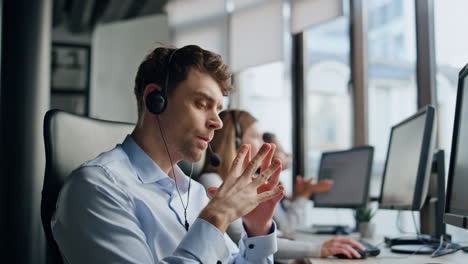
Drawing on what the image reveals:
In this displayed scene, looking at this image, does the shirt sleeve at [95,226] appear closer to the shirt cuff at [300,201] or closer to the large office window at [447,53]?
the large office window at [447,53]

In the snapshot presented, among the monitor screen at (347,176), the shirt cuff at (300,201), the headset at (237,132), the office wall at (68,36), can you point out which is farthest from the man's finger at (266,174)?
the office wall at (68,36)

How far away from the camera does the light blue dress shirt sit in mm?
992

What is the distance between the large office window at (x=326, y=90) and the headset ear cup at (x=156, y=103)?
2.18 m

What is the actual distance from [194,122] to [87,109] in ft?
17.0

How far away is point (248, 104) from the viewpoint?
4102mm

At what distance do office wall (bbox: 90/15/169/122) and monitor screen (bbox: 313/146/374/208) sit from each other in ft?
10.1

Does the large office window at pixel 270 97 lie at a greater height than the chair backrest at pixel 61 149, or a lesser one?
greater

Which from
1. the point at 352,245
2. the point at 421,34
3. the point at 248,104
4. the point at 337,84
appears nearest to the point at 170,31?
the point at 248,104

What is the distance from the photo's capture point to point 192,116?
3.87 ft

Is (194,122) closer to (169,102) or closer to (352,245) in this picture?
(169,102)

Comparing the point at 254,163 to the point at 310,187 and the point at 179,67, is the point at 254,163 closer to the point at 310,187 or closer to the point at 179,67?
the point at 179,67

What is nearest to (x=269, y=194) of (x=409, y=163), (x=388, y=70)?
(x=409, y=163)

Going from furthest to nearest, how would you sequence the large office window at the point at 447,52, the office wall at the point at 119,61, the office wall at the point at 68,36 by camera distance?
1. the office wall at the point at 68,36
2. the office wall at the point at 119,61
3. the large office window at the point at 447,52

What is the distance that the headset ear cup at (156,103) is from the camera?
118cm
